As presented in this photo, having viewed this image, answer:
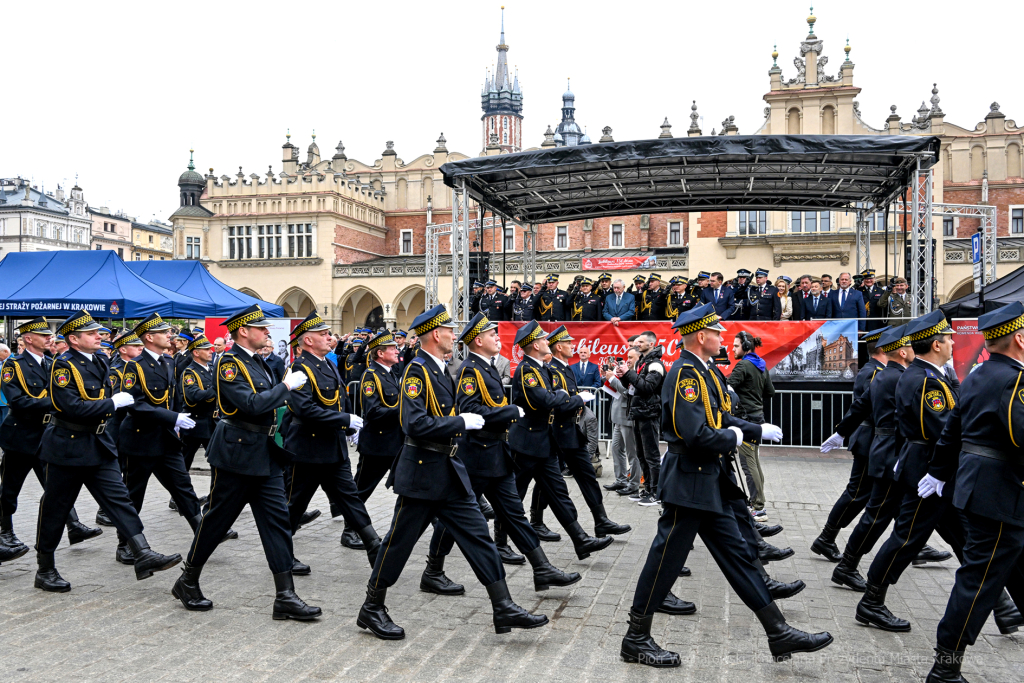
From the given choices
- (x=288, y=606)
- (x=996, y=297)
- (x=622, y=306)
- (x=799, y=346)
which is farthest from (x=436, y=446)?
(x=996, y=297)

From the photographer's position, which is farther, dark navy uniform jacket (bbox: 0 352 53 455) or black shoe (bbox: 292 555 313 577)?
dark navy uniform jacket (bbox: 0 352 53 455)

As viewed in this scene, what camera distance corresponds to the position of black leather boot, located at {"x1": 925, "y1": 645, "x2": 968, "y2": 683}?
390cm

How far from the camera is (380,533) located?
7410mm

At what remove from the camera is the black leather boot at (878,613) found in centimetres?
481

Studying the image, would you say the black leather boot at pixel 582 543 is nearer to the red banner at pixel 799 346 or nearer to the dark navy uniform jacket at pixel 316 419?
the dark navy uniform jacket at pixel 316 419

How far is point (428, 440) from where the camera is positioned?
4.79 m

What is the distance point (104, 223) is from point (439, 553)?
99641 millimetres

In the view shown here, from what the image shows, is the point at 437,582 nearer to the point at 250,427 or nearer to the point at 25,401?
the point at 250,427

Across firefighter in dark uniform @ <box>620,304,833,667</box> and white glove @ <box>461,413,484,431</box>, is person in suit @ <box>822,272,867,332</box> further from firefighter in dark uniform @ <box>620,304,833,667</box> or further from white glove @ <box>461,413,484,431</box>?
white glove @ <box>461,413,484,431</box>

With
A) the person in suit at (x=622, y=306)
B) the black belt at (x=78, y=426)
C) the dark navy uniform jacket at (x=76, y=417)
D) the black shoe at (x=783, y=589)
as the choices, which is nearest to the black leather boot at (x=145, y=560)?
the dark navy uniform jacket at (x=76, y=417)

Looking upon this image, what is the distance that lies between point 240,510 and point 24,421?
2687 millimetres

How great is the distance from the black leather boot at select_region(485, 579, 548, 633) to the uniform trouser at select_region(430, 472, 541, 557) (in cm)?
88

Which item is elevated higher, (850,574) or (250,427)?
(250,427)

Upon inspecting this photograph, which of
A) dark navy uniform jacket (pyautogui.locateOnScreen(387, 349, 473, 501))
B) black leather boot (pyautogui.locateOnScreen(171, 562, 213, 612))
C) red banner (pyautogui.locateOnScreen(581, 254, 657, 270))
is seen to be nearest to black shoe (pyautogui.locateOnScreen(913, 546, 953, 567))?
dark navy uniform jacket (pyautogui.locateOnScreen(387, 349, 473, 501))
